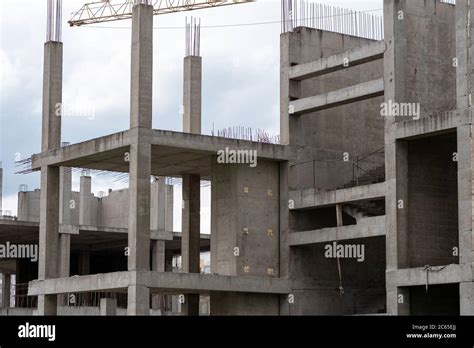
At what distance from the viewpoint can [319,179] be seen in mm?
45750

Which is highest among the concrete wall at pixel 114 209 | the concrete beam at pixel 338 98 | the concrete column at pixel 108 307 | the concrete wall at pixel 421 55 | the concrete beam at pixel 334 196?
the concrete wall at pixel 421 55

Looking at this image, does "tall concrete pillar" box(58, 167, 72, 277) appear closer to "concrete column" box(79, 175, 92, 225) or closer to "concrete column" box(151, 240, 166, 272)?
"concrete column" box(151, 240, 166, 272)

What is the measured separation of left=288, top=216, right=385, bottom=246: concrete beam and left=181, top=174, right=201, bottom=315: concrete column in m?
4.55

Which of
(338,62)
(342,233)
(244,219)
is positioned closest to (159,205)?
(244,219)

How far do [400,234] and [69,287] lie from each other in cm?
1311

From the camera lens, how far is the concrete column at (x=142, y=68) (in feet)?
133

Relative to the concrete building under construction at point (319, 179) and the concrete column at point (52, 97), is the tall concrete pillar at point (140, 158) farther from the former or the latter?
the concrete column at point (52, 97)

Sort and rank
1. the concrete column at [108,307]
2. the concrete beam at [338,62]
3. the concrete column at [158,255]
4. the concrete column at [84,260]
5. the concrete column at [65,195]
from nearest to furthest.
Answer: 1. the concrete beam at [338,62]
2. the concrete column at [108,307]
3. the concrete column at [65,195]
4. the concrete column at [158,255]
5. the concrete column at [84,260]

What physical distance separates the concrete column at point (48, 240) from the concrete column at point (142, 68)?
6128 mm

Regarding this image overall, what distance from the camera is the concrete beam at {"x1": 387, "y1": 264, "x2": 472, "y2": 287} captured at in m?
36.3

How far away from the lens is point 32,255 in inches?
2608

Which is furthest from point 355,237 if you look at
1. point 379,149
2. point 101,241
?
point 101,241

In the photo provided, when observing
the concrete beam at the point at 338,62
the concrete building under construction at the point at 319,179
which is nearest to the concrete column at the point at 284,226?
the concrete building under construction at the point at 319,179
